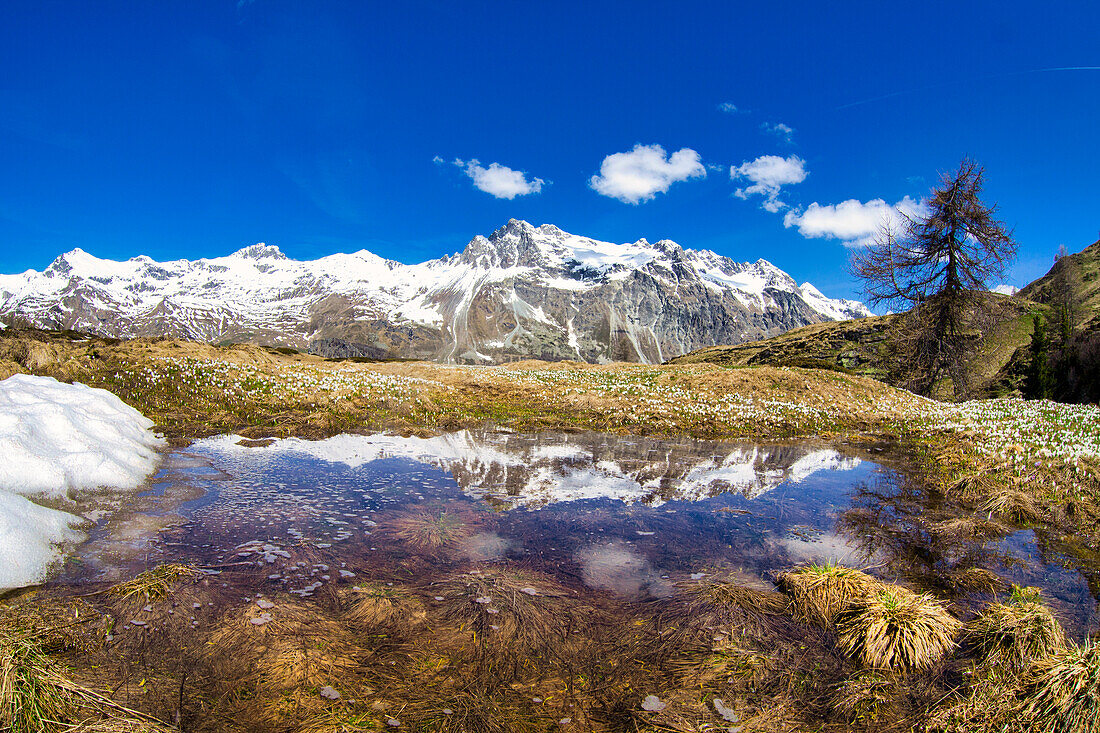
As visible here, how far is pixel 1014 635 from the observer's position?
17.0ft

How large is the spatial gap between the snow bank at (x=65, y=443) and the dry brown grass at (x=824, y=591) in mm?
11735

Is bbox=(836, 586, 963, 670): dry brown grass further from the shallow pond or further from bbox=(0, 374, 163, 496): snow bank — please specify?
bbox=(0, 374, 163, 496): snow bank

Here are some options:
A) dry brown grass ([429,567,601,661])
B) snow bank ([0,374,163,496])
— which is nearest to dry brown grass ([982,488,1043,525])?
dry brown grass ([429,567,601,661])

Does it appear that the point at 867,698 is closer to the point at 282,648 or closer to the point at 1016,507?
the point at 282,648

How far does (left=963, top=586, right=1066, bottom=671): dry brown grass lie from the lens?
16.3 ft

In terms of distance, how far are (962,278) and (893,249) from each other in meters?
4.00

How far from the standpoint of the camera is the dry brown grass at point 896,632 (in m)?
5.11

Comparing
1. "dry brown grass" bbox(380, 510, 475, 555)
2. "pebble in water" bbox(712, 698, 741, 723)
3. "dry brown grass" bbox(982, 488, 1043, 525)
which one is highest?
"dry brown grass" bbox(982, 488, 1043, 525)

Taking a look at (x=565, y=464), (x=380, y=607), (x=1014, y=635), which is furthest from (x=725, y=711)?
(x=565, y=464)

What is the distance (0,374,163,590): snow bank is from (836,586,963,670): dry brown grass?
9.72m

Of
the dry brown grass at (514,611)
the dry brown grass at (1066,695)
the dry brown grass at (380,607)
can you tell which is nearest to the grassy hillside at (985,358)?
the dry brown grass at (1066,695)

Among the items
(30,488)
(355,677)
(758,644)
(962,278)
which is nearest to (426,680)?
(355,677)

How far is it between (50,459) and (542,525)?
880cm

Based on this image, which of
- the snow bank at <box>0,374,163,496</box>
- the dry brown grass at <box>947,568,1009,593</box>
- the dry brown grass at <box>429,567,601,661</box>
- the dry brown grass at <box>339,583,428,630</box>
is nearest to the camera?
the dry brown grass at <box>429,567,601,661</box>
